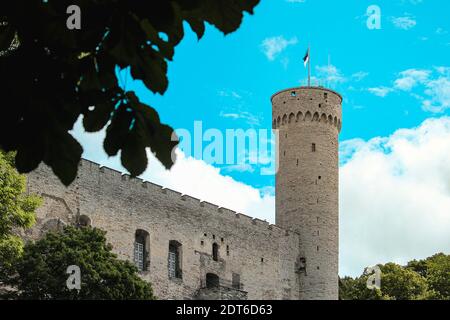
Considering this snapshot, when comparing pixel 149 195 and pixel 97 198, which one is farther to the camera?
pixel 149 195

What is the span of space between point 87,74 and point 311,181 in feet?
128

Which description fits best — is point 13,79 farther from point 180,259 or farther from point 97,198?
point 180,259

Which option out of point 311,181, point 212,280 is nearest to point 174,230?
point 212,280

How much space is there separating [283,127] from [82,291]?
21.0 meters

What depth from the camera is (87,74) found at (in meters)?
3.77

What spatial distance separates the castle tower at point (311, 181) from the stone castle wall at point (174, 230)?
0.73m

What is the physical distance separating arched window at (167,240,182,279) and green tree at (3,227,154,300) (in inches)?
389

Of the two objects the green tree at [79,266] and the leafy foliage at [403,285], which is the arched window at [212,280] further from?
the green tree at [79,266]

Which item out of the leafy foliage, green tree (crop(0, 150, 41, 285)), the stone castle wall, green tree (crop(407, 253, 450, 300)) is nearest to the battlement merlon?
the stone castle wall

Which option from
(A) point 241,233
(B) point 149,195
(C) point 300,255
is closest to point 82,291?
(B) point 149,195

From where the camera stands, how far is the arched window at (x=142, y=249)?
3547cm

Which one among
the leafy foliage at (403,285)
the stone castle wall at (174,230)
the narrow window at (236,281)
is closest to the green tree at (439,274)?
the leafy foliage at (403,285)

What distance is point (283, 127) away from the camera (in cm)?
4375

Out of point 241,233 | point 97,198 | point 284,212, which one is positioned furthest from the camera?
point 284,212
